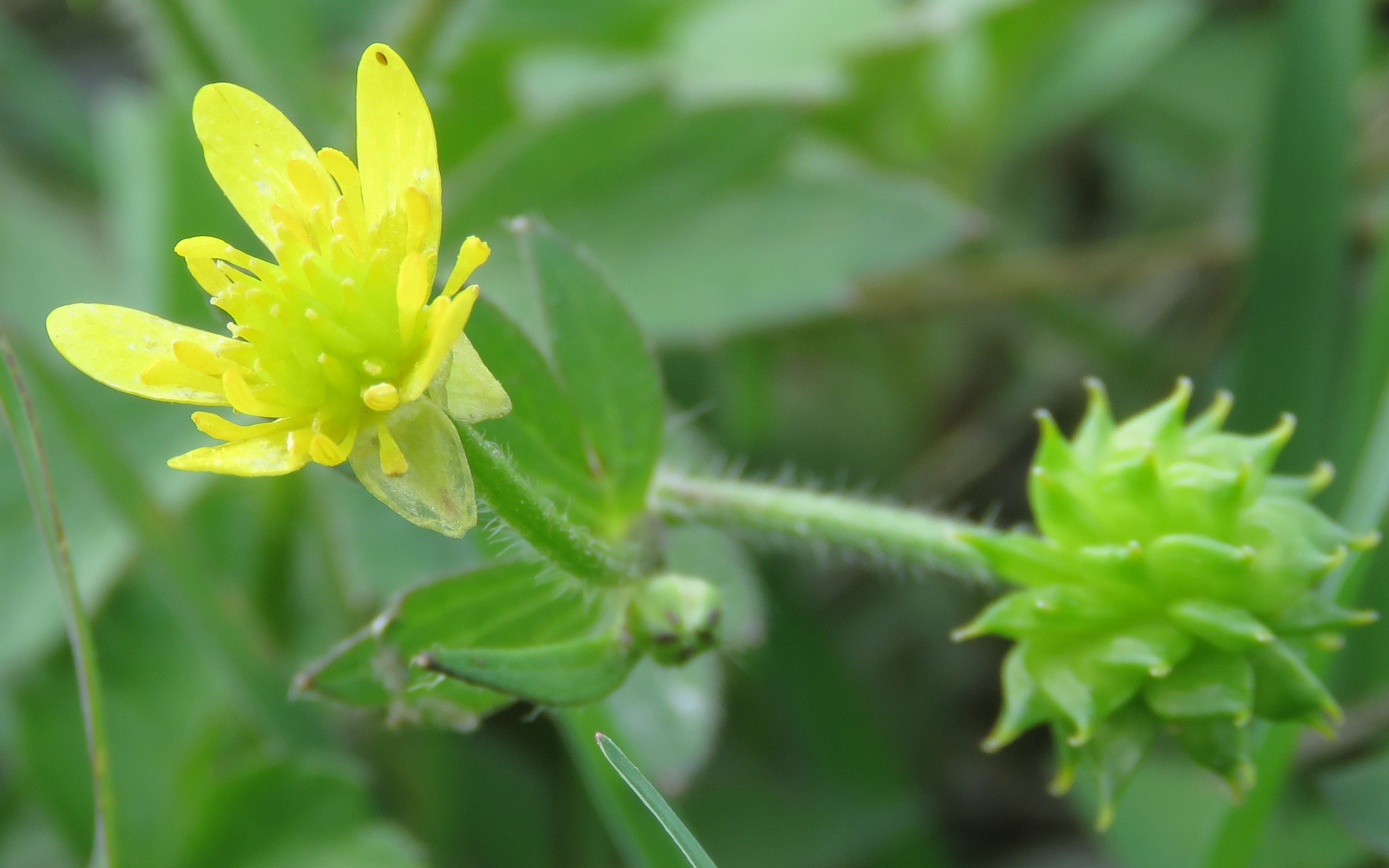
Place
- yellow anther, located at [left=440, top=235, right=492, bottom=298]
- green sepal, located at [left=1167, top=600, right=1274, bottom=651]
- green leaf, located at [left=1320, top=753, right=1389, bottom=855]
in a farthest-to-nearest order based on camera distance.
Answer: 1. green leaf, located at [left=1320, top=753, right=1389, bottom=855]
2. green sepal, located at [left=1167, top=600, right=1274, bottom=651]
3. yellow anther, located at [left=440, top=235, right=492, bottom=298]

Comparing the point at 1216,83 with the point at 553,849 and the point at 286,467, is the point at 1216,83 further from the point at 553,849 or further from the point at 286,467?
the point at 286,467

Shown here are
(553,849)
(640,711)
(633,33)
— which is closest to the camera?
(640,711)

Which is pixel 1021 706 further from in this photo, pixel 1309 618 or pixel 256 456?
pixel 256 456

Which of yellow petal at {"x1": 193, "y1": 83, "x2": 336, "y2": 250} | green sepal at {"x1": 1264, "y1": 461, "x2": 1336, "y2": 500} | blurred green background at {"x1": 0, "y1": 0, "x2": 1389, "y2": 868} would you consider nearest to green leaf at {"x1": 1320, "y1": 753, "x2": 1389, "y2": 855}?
blurred green background at {"x1": 0, "y1": 0, "x2": 1389, "y2": 868}

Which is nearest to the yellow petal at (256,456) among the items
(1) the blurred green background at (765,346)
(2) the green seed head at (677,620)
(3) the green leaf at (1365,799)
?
(2) the green seed head at (677,620)

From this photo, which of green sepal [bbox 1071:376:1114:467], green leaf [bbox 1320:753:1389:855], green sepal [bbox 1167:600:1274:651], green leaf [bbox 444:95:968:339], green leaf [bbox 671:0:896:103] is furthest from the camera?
green leaf [bbox 671:0:896:103]

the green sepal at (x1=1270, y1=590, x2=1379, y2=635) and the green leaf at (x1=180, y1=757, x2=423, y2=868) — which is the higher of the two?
the green sepal at (x1=1270, y1=590, x2=1379, y2=635)

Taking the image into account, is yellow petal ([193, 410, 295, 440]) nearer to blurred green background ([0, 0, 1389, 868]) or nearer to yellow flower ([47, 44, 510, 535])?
yellow flower ([47, 44, 510, 535])

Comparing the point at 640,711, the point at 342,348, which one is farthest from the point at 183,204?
the point at 342,348
